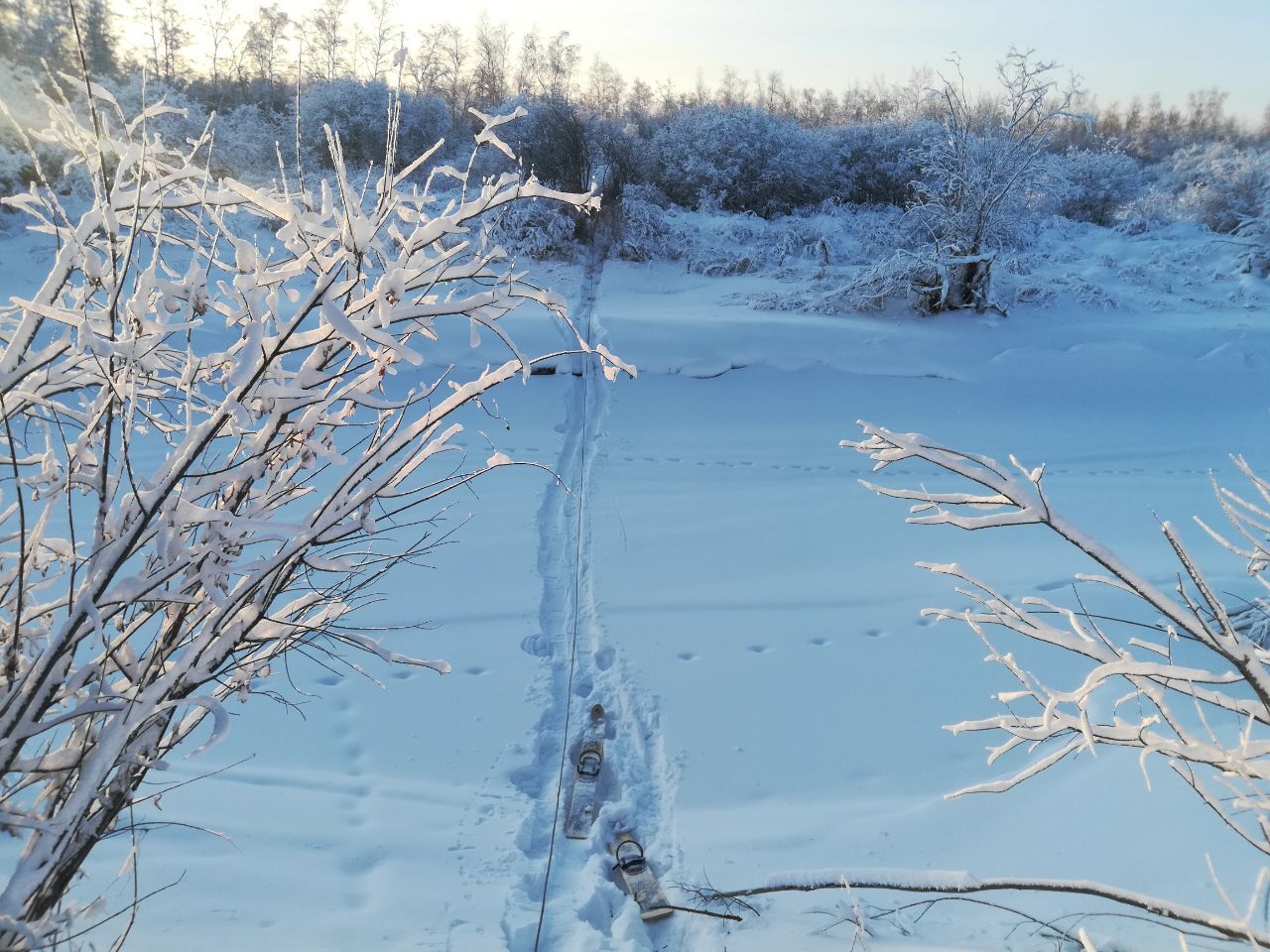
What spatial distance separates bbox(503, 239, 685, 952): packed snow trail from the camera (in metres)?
3.30

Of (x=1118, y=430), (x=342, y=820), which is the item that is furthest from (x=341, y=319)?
(x=1118, y=430)

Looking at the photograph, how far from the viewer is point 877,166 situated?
18734 millimetres

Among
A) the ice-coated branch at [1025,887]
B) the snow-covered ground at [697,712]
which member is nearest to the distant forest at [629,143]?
the snow-covered ground at [697,712]

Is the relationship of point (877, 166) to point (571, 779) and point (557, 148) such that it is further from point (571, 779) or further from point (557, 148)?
point (571, 779)

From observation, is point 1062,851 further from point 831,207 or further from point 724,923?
point 831,207

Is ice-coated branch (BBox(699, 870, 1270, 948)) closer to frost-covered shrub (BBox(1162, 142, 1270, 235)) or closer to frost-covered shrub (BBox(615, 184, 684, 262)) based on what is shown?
frost-covered shrub (BBox(615, 184, 684, 262))

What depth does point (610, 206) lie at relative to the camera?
623 inches

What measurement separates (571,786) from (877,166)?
18001mm

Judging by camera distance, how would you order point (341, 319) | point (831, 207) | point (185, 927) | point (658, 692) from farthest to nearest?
point (831, 207)
point (658, 692)
point (185, 927)
point (341, 319)

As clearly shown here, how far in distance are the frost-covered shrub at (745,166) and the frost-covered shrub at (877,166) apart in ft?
1.26

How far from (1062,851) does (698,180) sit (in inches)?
658

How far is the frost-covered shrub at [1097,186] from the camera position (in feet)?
65.0

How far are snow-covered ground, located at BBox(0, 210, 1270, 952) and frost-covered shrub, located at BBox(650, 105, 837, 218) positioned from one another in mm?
8511

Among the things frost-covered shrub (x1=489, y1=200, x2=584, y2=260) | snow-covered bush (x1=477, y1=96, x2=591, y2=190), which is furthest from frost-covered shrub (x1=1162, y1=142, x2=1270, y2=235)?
frost-covered shrub (x1=489, y1=200, x2=584, y2=260)
